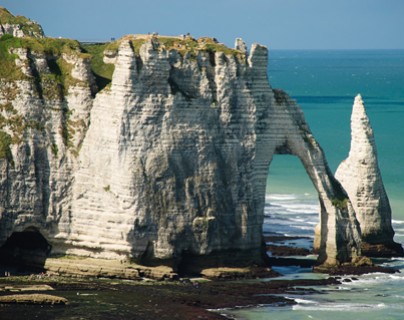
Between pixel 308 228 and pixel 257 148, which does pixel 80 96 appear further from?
pixel 308 228

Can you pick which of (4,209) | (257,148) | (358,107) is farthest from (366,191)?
(4,209)

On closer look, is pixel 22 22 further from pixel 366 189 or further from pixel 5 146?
pixel 366 189

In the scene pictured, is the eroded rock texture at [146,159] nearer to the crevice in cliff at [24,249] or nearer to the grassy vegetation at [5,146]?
the grassy vegetation at [5,146]

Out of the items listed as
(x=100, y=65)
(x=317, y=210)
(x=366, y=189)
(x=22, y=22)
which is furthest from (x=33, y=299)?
(x=317, y=210)

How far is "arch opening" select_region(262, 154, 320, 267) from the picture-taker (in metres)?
77.1

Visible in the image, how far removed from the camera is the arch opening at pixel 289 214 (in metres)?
77.1

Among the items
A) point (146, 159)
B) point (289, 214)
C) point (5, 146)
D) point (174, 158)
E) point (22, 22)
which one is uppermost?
point (22, 22)

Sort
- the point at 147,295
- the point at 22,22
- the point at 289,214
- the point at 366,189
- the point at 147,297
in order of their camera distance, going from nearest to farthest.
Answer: the point at 147,297, the point at 147,295, the point at 366,189, the point at 22,22, the point at 289,214

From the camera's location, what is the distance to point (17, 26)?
84.1 meters

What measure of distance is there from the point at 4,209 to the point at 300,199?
3331 cm

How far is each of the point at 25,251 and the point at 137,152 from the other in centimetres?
711

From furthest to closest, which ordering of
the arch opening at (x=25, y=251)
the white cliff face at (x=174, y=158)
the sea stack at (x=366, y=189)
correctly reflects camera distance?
1. the sea stack at (x=366, y=189)
2. the arch opening at (x=25, y=251)
3. the white cliff face at (x=174, y=158)

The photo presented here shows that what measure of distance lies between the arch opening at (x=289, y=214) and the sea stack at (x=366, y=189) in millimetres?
3116

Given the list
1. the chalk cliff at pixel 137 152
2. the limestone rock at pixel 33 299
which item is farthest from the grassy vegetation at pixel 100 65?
the limestone rock at pixel 33 299
